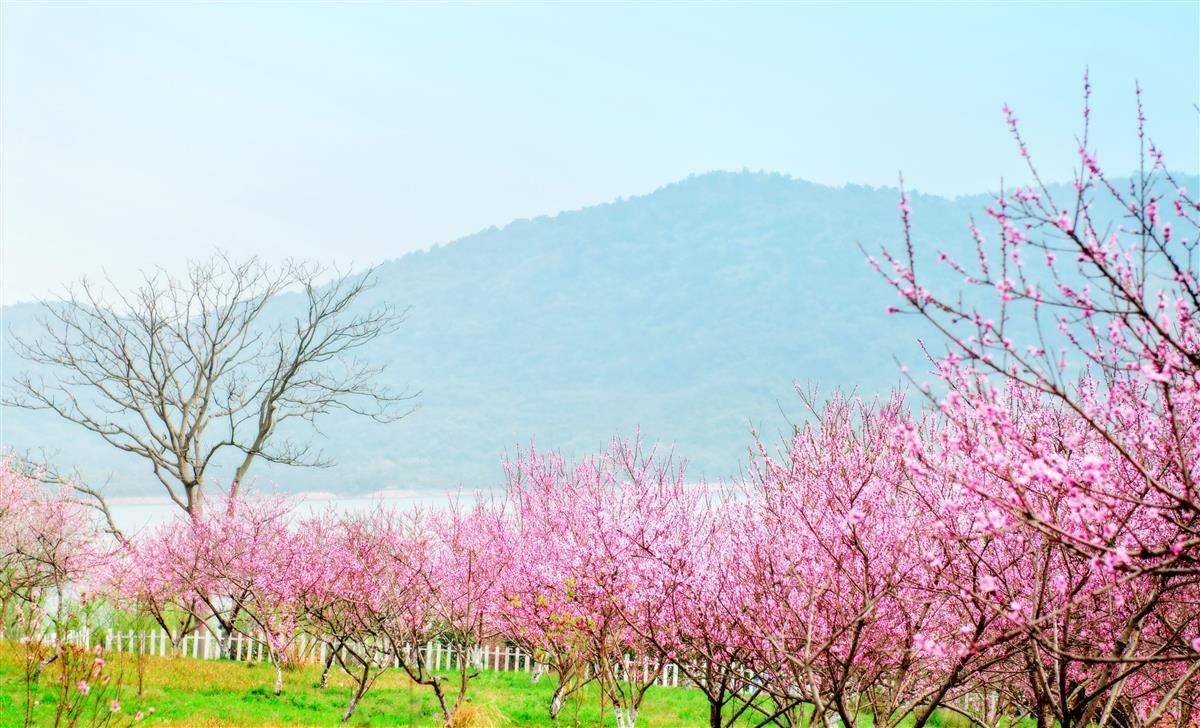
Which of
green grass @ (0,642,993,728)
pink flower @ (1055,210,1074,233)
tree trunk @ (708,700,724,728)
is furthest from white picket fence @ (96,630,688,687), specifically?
pink flower @ (1055,210,1074,233)

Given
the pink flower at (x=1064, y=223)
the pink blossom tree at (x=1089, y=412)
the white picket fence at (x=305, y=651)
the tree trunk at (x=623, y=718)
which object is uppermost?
the pink flower at (x=1064, y=223)

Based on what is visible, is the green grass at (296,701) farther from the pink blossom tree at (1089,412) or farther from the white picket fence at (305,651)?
the pink blossom tree at (1089,412)

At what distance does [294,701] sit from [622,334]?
135277mm

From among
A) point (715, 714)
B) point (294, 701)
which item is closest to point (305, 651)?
point (294, 701)

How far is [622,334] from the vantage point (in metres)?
150

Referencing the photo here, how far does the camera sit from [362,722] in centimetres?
1417

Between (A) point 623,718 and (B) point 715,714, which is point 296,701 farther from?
(B) point 715,714

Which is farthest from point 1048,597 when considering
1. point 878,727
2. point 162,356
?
point 162,356

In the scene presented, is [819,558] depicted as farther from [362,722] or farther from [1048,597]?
[362,722]

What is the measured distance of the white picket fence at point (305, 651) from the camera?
2141cm

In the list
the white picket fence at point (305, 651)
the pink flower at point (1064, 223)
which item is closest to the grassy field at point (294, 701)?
the white picket fence at point (305, 651)

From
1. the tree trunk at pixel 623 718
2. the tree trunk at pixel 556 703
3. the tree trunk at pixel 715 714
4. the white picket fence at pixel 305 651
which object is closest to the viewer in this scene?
the tree trunk at pixel 715 714

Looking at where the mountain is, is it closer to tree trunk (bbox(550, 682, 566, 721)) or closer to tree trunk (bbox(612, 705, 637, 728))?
tree trunk (bbox(550, 682, 566, 721))

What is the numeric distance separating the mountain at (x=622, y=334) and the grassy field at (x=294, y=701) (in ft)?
248
